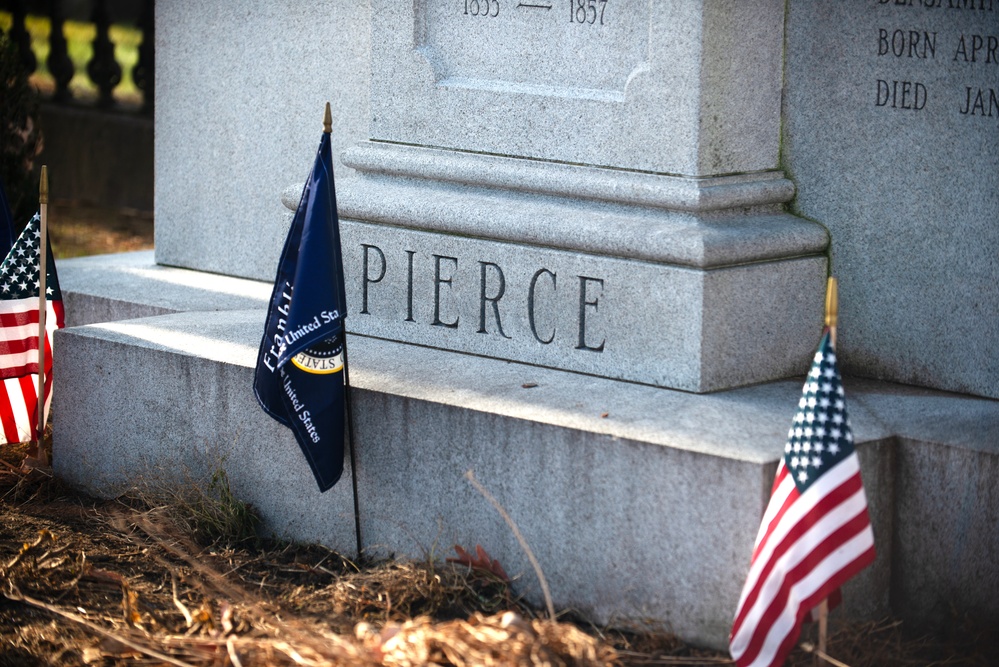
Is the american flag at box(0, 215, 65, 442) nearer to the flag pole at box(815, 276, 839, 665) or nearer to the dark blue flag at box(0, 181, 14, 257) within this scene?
the dark blue flag at box(0, 181, 14, 257)

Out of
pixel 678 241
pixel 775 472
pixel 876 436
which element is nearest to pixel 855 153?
pixel 678 241

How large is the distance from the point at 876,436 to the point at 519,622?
4.55 ft

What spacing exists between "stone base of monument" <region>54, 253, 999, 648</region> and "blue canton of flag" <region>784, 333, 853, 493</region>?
0.91 ft

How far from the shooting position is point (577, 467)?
189 inches

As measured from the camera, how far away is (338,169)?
22.6ft

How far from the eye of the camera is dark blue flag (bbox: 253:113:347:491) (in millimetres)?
5020

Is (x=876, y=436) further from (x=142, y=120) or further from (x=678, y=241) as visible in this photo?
(x=142, y=120)

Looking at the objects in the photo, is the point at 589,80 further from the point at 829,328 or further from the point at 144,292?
the point at 144,292

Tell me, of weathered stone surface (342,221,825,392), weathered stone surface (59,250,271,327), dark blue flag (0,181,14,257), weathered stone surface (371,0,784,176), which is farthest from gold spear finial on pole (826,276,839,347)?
dark blue flag (0,181,14,257)

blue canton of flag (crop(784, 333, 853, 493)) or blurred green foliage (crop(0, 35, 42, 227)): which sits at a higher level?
blurred green foliage (crop(0, 35, 42, 227))

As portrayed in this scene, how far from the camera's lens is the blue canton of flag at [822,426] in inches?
162

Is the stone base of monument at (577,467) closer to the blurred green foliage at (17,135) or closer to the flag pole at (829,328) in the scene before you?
the flag pole at (829,328)

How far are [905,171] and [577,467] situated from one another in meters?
1.66

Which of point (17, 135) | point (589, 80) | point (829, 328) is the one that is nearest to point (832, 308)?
point (829, 328)
